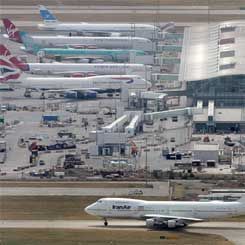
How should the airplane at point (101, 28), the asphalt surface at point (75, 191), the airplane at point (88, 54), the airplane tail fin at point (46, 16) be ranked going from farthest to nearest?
1. the airplane tail fin at point (46, 16)
2. the airplane at point (101, 28)
3. the airplane at point (88, 54)
4. the asphalt surface at point (75, 191)

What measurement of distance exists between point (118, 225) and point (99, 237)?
398 centimetres

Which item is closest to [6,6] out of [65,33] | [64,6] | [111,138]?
[64,6]

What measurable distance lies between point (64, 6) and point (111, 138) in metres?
77.2

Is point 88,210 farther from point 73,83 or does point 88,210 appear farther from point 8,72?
point 8,72

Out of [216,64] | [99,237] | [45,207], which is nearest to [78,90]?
[216,64]

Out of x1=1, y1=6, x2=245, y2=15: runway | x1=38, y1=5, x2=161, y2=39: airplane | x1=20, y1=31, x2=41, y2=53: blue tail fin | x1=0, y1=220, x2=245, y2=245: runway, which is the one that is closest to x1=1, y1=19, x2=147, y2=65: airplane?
x1=20, y1=31, x2=41, y2=53: blue tail fin

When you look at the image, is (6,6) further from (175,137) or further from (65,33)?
(175,137)

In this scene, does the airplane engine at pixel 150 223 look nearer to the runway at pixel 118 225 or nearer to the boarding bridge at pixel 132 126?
the runway at pixel 118 225

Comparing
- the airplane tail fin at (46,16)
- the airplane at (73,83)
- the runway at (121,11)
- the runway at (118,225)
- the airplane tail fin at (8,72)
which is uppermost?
the runway at (121,11)

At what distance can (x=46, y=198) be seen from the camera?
73.9 metres

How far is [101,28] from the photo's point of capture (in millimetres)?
143375

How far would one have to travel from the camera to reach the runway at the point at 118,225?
6688cm

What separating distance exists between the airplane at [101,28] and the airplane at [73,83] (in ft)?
80.2

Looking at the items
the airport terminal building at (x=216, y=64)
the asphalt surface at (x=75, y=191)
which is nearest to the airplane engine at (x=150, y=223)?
the asphalt surface at (x=75, y=191)
